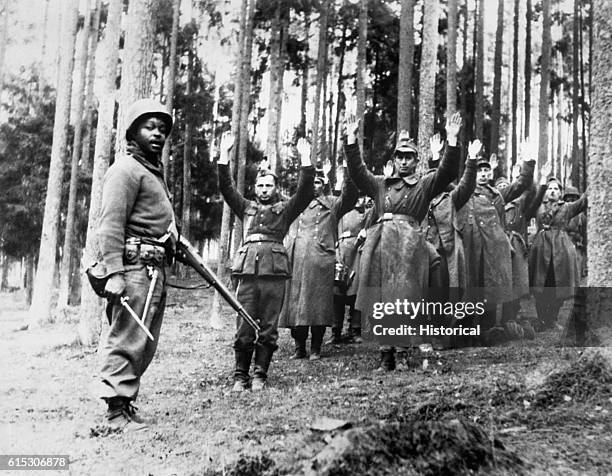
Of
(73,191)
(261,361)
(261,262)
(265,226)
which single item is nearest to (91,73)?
(73,191)

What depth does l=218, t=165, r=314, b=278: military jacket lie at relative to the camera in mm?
5441

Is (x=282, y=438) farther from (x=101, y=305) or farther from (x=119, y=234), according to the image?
(x=101, y=305)

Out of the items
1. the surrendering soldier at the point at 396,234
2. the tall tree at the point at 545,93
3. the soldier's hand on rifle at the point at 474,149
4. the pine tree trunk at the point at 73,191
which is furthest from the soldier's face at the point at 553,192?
the pine tree trunk at the point at 73,191

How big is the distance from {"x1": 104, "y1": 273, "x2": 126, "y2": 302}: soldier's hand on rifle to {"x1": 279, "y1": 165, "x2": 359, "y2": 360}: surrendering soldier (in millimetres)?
3327

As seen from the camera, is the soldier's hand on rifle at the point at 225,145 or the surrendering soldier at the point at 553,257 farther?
the surrendering soldier at the point at 553,257

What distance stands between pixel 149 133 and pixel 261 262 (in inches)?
66.1

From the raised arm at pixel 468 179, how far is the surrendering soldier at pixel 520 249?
5.38ft

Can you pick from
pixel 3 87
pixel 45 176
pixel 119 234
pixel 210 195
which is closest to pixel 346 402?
pixel 119 234

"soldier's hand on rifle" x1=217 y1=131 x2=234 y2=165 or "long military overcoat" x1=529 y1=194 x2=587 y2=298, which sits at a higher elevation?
"soldier's hand on rifle" x1=217 y1=131 x2=234 y2=165

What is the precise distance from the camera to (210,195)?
2130 cm

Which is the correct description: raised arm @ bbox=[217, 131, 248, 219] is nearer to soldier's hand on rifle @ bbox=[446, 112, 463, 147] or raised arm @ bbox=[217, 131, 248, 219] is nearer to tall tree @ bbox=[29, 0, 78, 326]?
soldier's hand on rifle @ bbox=[446, 112, 463, 147]

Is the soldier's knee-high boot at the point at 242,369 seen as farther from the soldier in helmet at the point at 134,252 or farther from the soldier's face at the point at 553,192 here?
the soldier's face at the point at 553,192

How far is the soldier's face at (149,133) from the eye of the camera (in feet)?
13.9

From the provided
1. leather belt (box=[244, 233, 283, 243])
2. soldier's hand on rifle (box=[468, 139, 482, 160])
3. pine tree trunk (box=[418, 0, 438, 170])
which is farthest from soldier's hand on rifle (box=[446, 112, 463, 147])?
pine tree trunk (box=[418, 0, 438, 170])
